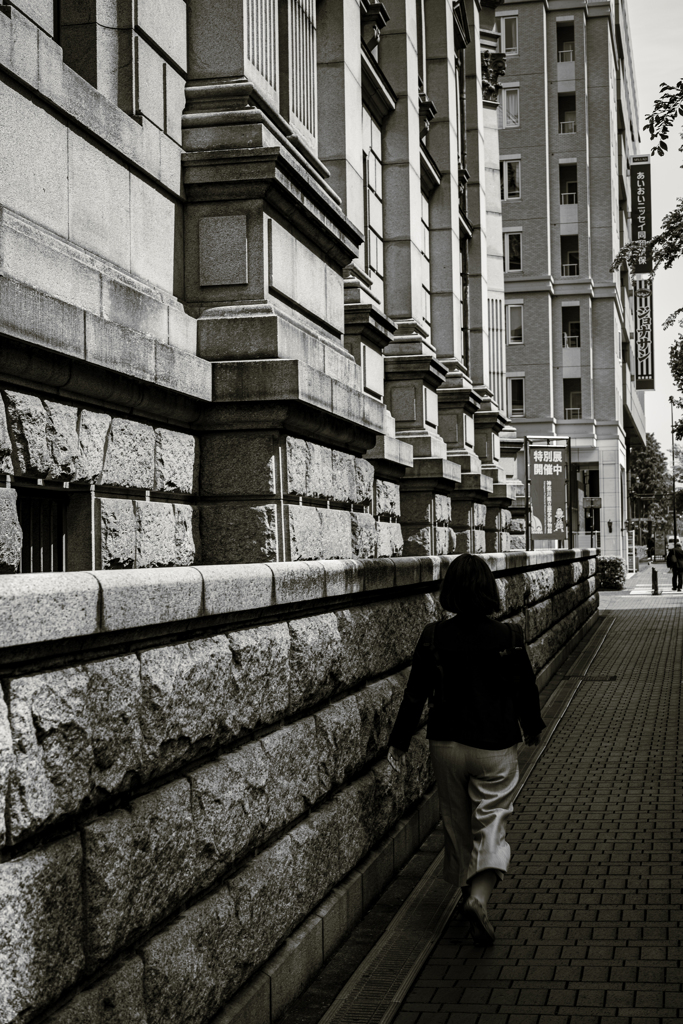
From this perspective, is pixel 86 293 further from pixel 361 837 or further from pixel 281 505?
pixel 361 837

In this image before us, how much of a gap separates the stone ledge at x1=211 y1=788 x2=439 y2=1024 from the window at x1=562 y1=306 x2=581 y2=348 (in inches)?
1931

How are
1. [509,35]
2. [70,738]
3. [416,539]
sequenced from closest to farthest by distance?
[70,738], [416,539], [509,35]

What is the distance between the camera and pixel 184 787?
3568mm

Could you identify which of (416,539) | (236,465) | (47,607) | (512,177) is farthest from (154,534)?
(512,177)

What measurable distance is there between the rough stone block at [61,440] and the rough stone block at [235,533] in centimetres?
168

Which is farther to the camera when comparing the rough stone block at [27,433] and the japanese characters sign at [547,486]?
the japanese characters sign at [547,486]

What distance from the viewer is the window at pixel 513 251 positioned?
52.5 metres

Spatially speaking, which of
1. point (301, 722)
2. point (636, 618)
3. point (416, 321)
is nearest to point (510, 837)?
point (301, 722)

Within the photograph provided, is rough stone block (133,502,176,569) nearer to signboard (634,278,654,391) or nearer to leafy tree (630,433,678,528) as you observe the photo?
signboard (634,278,654,391)

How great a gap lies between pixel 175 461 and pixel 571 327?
49496 millimetres

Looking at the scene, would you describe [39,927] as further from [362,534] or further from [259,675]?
[362,534]

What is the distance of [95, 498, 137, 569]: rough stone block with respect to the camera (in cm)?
601

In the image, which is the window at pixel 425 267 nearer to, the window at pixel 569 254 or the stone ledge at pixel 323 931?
the stone ledge at pixel 323 931

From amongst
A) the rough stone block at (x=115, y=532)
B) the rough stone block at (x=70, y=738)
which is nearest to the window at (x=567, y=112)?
the rough stone block at (x=115, y=532)
